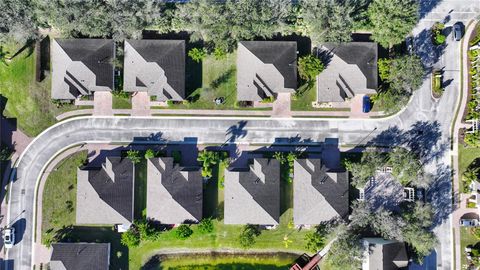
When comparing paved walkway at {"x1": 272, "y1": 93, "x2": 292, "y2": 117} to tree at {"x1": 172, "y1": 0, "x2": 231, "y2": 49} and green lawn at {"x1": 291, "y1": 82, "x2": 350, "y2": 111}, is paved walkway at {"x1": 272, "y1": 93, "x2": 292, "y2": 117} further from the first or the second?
tree at {"x1": 172, "y1": 0, "x2": 231, "y2": 49}

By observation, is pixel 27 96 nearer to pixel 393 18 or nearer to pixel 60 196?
pixel 60 196

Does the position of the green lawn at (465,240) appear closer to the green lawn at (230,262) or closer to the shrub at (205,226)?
the green lawn at (230,262)

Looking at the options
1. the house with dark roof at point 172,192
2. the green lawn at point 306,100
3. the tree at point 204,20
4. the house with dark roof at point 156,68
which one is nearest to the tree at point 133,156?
the house with dark roof at point 172,192

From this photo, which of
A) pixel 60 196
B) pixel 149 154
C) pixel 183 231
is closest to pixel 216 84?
pixel 149 154

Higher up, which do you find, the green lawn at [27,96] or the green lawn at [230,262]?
the green lawn at [27,96]

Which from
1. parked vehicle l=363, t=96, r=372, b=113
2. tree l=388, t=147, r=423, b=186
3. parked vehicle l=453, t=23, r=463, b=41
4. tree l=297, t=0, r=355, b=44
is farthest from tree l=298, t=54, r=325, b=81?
parked vehicle l=453, t=23, r=463, b=41
